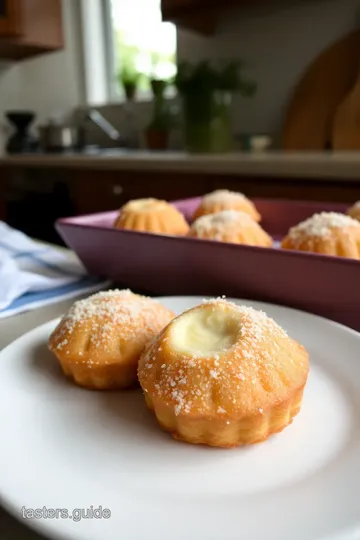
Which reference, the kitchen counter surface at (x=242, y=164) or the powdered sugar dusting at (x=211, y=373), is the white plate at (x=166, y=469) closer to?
the powdered sugar dusting at (x=211, y=373)

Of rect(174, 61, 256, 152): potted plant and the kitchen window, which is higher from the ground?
the kitchen window

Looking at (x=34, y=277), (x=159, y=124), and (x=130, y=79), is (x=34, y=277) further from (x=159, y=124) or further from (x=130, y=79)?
(x=130, y=79)

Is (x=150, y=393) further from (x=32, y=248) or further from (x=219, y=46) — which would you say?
(x=219, y=46)

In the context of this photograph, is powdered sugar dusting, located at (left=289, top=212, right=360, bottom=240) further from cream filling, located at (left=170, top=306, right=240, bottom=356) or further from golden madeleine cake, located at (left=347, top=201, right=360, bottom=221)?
cream filling, located at (left=170, top=306, right=240, bottom=356)

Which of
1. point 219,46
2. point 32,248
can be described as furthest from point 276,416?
point 219,46

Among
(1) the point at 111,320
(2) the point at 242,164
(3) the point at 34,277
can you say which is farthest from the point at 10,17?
(1) the point at 111,320

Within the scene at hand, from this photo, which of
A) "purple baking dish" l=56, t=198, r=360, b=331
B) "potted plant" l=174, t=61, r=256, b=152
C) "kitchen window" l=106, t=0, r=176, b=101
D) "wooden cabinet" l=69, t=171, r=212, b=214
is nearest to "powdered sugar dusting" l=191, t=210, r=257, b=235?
"purple baking dish" l=56, t=198, r=360, b=331
